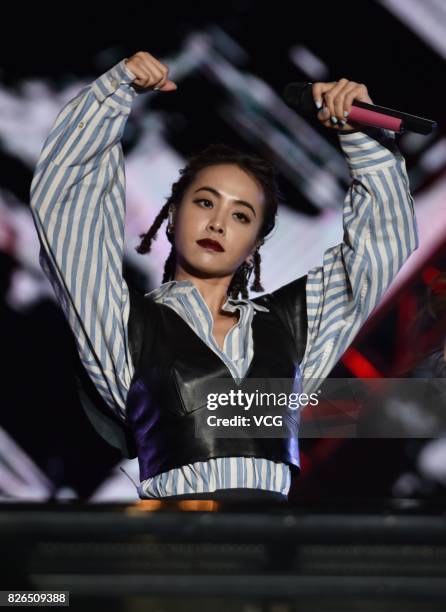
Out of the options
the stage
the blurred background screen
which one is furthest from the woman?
the stage

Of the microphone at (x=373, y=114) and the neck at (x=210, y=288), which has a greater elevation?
the microphone at (x=373, y=114)

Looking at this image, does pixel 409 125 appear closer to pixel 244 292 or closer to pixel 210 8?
pixel 244 292

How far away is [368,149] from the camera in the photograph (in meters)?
1.27

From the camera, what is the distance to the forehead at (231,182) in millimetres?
1375

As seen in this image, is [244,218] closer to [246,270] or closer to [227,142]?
[246,270]

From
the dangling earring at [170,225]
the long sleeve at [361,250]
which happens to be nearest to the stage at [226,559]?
the long sleeve at [361,250]

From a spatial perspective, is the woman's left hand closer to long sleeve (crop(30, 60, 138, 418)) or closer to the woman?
the woman

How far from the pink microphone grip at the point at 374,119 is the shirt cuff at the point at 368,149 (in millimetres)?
136

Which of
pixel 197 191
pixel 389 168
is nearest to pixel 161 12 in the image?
pixel 197 191

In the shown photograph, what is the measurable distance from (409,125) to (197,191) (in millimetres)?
455

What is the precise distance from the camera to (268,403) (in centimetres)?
125

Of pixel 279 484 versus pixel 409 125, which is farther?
pixel 279 484

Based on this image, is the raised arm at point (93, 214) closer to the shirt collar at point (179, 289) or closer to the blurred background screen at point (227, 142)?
the shirt collar at point (179, 289)

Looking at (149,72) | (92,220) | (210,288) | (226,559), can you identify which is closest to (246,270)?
(210,288)
